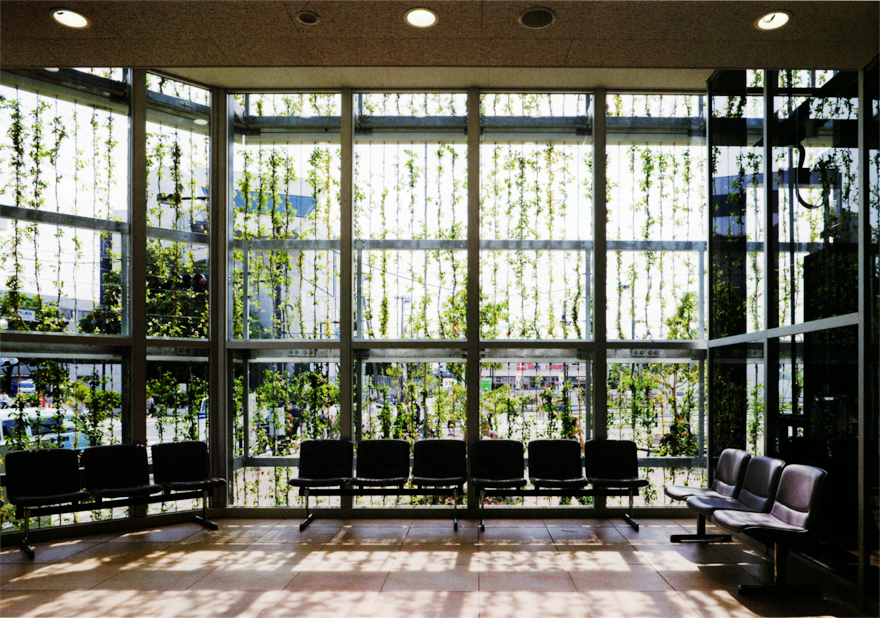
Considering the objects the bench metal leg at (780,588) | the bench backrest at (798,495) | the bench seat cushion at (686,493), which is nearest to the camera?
the bench backrest at (798,495)

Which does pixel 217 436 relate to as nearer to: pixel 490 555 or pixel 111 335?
pixel 111 335

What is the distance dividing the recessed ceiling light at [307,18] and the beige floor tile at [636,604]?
404 centimetres

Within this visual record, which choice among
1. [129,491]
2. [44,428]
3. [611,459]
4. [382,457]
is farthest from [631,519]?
[44,428]

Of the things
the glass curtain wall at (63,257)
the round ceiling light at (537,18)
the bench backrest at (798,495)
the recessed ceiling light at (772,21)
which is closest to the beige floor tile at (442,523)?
the bench backrest at (798,495)

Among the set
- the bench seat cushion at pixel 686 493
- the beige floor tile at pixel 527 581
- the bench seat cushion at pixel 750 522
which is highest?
the bench seat cushion at pixel 750 522

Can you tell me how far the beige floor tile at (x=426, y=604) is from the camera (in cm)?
404

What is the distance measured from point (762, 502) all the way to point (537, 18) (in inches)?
158

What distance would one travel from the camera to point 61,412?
6.02m

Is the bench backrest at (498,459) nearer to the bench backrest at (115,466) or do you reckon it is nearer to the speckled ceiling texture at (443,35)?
the bench backrest at (115,466)

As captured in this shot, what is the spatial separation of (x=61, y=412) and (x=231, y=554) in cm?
226

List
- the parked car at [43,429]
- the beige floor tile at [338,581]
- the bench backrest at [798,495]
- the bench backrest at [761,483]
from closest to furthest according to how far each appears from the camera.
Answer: the bench backrest at [798,495] → the beige floor tile at [338,581] → the bench backrest at [761,483] → the parked car at [43,429]

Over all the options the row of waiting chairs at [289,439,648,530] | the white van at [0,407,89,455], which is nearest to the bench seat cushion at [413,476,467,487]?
the row of waiting chairs at [289,439,648,530]

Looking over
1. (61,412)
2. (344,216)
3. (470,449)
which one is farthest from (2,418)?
(470,449)

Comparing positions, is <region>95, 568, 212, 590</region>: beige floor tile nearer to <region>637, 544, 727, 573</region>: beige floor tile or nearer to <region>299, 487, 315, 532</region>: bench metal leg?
<region>299, 487, 315, 532</region>: bench metal leg
